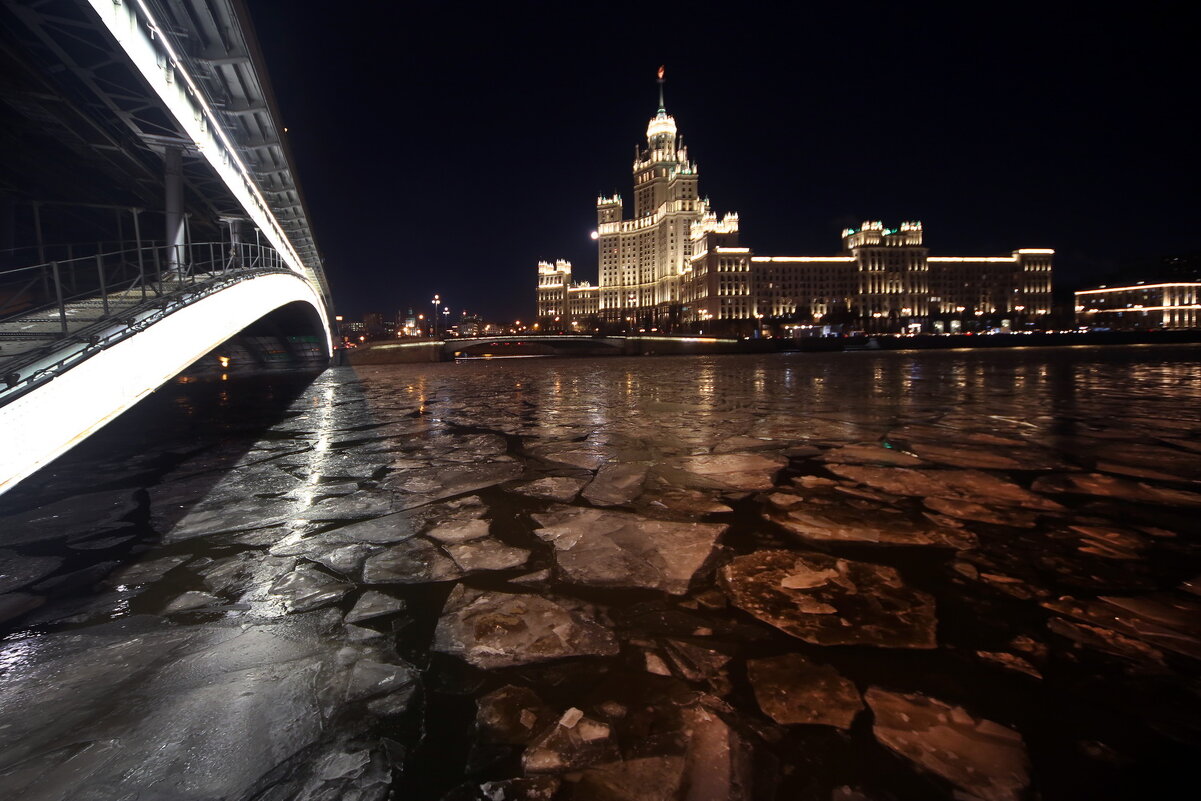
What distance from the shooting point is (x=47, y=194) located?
1197 centimetres

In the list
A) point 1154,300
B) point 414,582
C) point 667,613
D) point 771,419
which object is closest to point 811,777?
point 667,613

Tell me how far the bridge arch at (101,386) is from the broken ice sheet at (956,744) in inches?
207

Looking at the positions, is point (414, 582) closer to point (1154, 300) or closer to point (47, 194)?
point (47, 194)

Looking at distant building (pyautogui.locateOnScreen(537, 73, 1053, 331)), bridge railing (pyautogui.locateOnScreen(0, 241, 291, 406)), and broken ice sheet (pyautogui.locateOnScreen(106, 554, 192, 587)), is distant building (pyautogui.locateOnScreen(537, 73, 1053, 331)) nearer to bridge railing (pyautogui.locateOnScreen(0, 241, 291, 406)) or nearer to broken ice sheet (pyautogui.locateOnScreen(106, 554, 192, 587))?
bridge railing (pyautogui.locateOnScreen(0, 241, 291, 406))

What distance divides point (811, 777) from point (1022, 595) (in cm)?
181

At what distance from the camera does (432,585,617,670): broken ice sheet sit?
2262 mm

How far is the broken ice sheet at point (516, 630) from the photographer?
2.26 m

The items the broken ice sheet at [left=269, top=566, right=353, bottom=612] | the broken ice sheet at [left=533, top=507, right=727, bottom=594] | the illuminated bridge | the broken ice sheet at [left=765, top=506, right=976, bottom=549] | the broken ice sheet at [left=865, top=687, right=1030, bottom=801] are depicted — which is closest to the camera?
the broken ice sheet at [left=865, top=687, right=1030, bottom=801]

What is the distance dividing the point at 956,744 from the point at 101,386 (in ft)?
21.5

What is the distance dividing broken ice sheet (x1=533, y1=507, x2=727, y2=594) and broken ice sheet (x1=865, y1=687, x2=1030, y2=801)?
1.16 metres

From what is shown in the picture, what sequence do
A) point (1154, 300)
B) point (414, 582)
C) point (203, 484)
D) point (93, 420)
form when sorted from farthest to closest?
point (1154, 300) → point (203, 484) → point (93, 420) → point (414, 582)

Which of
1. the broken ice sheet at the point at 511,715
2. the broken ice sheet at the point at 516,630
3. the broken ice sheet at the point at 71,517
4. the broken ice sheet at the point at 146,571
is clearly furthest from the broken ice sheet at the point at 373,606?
the broken ice sheet at the point at 71,517

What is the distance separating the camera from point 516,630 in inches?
96.3

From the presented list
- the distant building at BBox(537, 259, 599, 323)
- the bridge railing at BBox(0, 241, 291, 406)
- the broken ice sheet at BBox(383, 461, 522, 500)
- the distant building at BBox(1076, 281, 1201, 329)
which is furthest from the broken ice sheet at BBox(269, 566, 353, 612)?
the distant building at BBox(1076, 281, 1201, 329)
